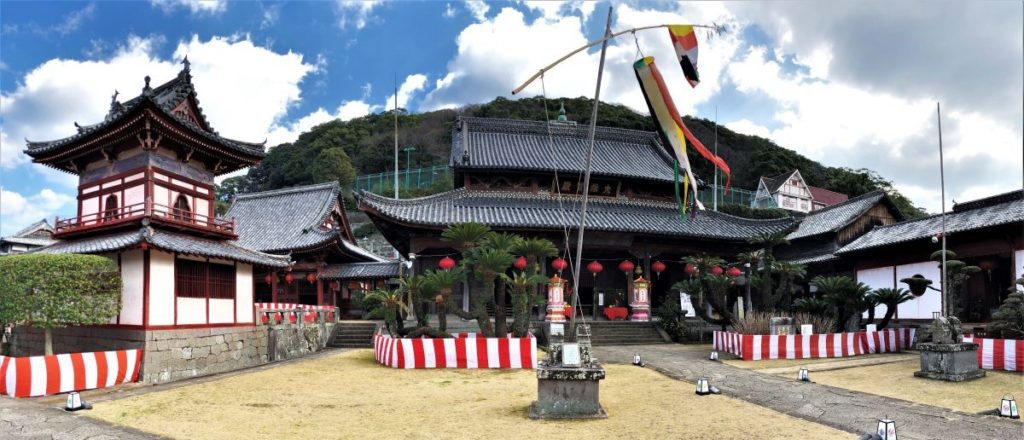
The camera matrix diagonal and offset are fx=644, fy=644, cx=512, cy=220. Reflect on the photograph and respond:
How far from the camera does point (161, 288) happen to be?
16.6 meters

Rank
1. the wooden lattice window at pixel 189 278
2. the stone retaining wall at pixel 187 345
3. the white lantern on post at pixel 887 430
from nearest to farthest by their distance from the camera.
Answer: the white lantern on post at pixel 887 430, the stone retaining wall at pixel 187 345, the wooden lattice window at pixel 189 278

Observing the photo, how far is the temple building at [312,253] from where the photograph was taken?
3053 centimetres

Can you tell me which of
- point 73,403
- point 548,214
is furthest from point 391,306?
point 548,214

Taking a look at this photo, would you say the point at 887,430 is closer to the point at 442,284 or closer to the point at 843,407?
the point at 843,407

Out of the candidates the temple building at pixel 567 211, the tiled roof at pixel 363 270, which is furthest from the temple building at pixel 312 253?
the temple building at pixel 567 211

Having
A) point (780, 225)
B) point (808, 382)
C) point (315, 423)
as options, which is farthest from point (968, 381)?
point (780, 225)

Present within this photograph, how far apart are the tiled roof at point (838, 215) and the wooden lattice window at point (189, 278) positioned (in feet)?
89.1

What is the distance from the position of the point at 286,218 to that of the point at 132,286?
744 inches

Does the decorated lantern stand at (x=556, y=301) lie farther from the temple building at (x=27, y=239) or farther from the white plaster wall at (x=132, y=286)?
the temple building at (x=27, y=239)

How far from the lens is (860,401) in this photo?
424 inches

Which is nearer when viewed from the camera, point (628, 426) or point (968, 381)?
point (628, 426)

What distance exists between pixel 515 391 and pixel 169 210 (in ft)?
38.9

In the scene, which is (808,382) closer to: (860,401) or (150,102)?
(860,401)

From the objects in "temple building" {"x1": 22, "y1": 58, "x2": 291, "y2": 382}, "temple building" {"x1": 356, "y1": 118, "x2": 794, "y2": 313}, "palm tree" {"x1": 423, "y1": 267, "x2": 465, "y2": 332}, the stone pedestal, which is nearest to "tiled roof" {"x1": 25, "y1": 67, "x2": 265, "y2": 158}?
"temple building" {"x1": 22, "y1": 58, "x2": 291, "y2": 382}
